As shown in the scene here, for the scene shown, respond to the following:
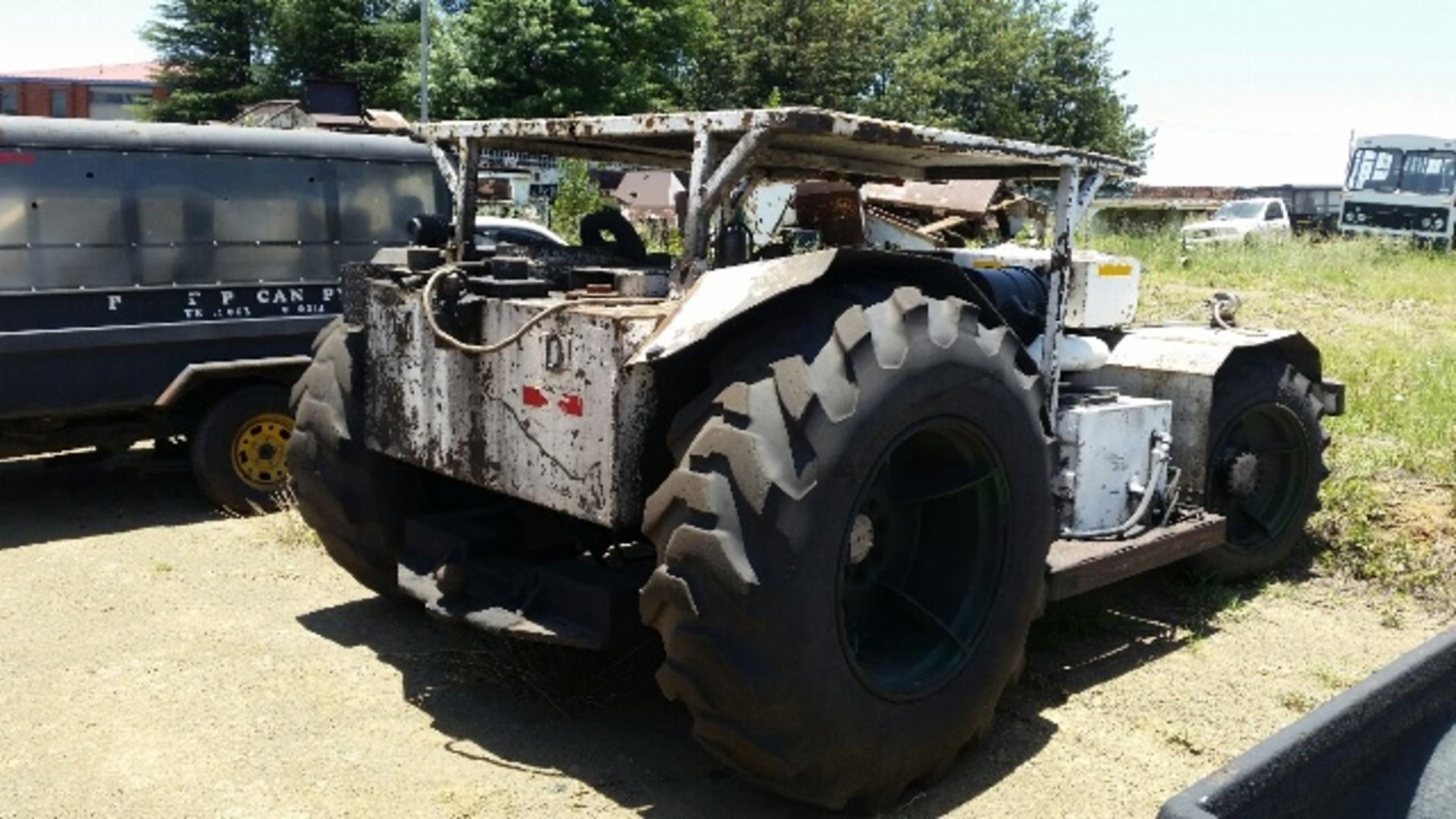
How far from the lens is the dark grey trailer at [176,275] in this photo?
682cm

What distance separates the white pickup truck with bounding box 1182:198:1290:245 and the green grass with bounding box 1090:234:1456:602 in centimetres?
218

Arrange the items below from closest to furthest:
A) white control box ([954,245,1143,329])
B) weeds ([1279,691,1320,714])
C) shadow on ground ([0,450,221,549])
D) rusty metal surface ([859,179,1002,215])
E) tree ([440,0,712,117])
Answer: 1. weeds ([1279,691,1320,714])
2. white control box ([954,245,1143,329])
3. shadow on ground ([0,450,221,549])
4. rusty metal surface ([859,179,1002,215])
5. tree ([440,0,712,117])

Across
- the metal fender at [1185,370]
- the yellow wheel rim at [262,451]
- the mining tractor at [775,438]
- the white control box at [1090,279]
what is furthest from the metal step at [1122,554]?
the yellow wheel rim at [262,451]

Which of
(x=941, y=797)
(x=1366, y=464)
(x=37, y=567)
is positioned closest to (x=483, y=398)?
(x=941, y=797)

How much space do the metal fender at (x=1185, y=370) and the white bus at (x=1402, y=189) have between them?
2343 cm

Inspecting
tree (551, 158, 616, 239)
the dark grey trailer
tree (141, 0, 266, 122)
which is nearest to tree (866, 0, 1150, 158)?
tree (141, 0, 266, 122)

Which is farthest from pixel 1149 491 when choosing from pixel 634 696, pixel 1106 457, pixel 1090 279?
pixel 634 696

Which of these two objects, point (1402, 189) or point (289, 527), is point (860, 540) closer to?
point (289, 527)

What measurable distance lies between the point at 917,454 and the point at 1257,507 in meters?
2.88

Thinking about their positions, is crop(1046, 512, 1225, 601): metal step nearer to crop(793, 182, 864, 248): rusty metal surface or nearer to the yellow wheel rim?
crop(793, 182, 864, 248): rusty metal surface

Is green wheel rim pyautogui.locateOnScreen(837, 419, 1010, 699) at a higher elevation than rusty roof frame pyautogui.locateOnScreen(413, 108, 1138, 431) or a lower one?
lower

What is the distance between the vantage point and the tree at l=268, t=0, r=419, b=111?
114 feet

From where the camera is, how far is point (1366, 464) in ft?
24.3

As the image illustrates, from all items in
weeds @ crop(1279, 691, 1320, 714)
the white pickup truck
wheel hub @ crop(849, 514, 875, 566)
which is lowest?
weeds @ crop(1279, 691, 1320, 714)
